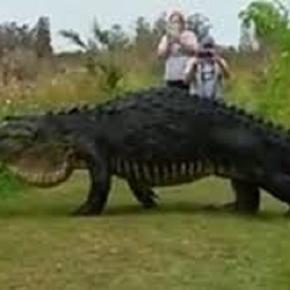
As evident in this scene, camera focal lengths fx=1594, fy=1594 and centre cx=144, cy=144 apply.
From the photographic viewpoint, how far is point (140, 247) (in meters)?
10.6

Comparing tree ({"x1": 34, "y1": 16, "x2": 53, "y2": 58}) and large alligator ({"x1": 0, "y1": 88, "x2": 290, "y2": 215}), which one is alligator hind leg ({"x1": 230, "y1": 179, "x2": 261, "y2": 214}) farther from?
tree ({"x1": 34, "y1": 16, "x2": 53, "y2": 58})

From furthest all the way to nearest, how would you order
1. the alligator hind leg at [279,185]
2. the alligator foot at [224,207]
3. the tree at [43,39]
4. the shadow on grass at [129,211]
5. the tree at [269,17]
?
the tree at [43,39]
the tree at [269,17]
the alligator foot at [224,207]
the alligator hind leg at [279,185]
the shadow on grass at [129,211]

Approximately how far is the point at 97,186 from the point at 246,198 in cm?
123

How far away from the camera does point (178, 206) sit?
13391 millimetres

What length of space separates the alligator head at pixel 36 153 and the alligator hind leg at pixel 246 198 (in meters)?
1.39

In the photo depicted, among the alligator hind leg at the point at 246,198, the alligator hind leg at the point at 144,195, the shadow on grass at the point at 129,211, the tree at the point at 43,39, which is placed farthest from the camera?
the tree at the point at 43,39

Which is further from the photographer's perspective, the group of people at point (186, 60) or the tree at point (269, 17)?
the tree at point (269, 17)

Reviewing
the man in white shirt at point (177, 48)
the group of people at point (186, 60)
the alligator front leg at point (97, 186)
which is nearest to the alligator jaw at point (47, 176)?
the alligator front leg at point (97, 186)

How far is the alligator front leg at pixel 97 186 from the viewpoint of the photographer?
41.5 ft

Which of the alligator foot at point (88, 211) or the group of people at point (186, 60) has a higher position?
the group of people at point (186, 60)

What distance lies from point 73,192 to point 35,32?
15.6m

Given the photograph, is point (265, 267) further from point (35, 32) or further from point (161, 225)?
point (35, 32)

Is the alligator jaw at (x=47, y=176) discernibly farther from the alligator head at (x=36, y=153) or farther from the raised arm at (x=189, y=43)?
the raised arm at (x=189, y=43)

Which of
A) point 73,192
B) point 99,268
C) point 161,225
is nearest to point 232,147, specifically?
point 161,225
